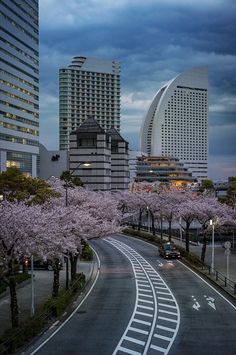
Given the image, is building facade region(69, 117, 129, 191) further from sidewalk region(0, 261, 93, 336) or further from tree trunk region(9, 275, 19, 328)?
tree trunk region(9, 275, 19, 328)

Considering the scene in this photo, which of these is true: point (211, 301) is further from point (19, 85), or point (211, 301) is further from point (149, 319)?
point (19, 85)

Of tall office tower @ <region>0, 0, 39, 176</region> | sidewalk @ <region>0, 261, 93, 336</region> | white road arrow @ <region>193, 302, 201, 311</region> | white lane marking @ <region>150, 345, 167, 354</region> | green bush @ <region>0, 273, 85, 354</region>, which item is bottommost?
sidewalk @ <region>0, 261, 93, 336</region>

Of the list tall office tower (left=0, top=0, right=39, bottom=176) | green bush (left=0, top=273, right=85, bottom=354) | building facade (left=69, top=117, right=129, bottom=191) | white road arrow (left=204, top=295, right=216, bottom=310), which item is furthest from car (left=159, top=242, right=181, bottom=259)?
tall office tower (left=0, top=0, right=39, bottom=176)

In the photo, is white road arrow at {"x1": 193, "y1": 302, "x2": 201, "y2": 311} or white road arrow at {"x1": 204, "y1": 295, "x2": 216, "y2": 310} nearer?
white road arrow at {"x1": 193, "y1": 302, "x2": 201, "y2": 311}

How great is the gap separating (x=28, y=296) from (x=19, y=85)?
422 feet

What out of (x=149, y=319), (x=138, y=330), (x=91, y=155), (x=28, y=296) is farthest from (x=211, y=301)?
(x=91, y=155)

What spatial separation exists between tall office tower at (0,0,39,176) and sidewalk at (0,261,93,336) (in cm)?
9849

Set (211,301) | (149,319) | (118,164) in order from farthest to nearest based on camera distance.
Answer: (118,164) < (211,301) < (149,319)

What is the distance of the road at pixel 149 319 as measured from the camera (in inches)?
940

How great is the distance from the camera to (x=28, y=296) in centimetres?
3794

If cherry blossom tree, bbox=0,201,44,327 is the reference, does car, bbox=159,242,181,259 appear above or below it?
below

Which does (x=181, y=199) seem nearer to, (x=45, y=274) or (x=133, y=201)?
(x=133, y=201)

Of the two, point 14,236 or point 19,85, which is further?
point 19,85

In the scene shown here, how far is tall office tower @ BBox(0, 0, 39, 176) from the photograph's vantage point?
14800 centimetres
